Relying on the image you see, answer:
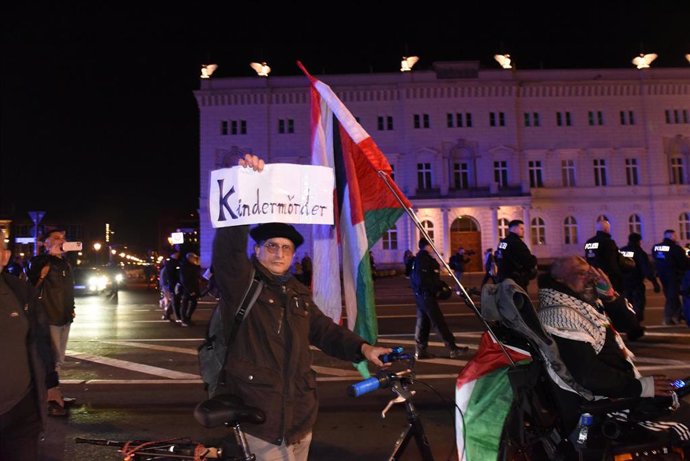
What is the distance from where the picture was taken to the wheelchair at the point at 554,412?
3371 mm

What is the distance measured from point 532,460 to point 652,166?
4965 cm

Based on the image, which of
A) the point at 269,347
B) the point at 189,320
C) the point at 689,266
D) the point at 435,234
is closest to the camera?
the point at 269,347

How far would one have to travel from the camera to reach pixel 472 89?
1795 inches

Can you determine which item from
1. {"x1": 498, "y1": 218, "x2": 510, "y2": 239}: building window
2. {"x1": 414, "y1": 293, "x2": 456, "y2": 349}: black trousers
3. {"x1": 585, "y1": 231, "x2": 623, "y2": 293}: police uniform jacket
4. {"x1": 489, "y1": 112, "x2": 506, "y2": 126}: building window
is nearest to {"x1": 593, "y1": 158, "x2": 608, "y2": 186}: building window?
{"x1": 489, "y1": 112, "x2": 506, "y2": 126}: building window

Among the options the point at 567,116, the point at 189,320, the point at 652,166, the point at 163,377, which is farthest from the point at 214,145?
the point at 163,377

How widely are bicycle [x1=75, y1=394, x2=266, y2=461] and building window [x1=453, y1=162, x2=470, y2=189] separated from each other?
44815 mm

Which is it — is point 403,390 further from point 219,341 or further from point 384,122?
point 384,122

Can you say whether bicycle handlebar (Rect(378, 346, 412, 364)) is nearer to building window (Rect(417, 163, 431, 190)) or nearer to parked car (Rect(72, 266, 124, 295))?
parked car (Rect(72, 266, 124, 295))

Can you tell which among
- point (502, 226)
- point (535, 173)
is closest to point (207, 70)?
point (502, 226)

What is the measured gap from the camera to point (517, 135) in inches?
1810

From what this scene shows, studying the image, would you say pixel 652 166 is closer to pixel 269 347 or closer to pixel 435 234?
pixel 435 234

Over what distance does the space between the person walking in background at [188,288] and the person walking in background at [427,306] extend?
6.97 m

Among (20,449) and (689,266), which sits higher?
(689,266)

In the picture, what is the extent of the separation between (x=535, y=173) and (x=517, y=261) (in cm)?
4100
